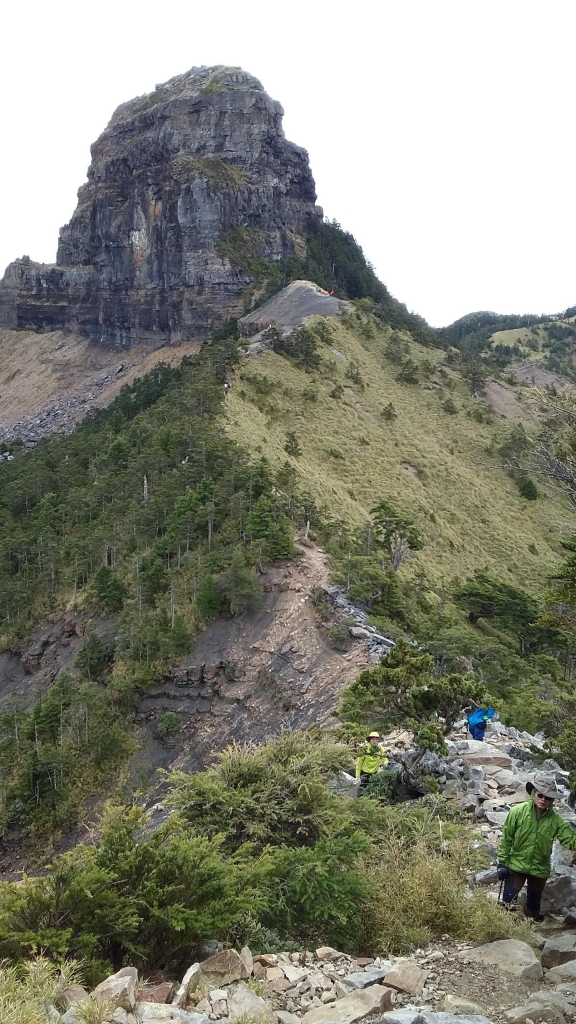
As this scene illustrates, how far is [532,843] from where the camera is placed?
6.43 metres

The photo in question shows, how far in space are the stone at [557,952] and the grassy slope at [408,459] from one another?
22.7 m

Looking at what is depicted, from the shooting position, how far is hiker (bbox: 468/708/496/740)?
11.4m

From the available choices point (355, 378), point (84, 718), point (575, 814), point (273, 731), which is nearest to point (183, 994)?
point (575, 814)

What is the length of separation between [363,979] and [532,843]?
78.7 inches

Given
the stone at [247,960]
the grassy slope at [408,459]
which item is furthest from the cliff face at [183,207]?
the stone at [247,960]

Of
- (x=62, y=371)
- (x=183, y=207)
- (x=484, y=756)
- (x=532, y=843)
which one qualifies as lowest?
(x=484, y=756)

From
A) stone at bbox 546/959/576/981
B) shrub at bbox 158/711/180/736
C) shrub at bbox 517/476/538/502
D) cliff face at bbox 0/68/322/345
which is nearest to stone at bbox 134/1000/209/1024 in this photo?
stone at bbox 546/959/576/981

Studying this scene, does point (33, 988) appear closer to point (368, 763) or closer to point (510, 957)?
point (510, 957)

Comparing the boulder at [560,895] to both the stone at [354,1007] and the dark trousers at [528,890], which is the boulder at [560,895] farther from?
the stone at [354,1007]

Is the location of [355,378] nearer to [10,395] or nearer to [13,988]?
[13,988]

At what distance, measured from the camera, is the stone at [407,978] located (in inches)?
209

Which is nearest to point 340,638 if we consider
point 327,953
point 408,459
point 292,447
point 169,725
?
point 169,725

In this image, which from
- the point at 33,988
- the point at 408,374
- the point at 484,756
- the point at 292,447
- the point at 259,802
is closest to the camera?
the point at 33,988

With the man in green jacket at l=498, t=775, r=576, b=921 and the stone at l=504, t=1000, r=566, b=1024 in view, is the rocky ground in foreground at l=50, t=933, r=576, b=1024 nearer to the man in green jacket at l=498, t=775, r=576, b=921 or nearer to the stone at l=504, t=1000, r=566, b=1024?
the stone at l=504, t=1000, r=566, b=1024
